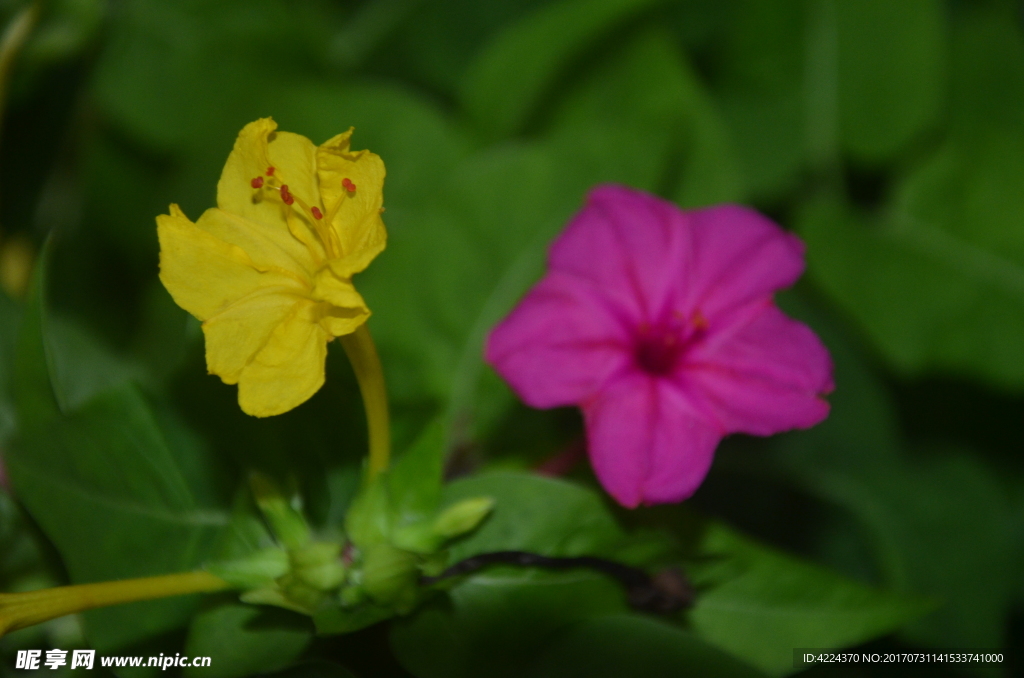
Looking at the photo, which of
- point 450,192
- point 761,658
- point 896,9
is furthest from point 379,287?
point 896,9

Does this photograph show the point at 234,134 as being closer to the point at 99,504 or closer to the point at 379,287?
the point at 379,287

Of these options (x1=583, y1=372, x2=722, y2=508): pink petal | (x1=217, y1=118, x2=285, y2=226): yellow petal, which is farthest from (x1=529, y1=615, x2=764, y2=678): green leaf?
(x1=217, y1=118, x2=285, y2=226): yellow petal

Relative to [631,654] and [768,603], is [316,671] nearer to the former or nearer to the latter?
[631,654]

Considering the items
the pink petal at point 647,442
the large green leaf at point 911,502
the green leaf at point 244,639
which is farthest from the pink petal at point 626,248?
the large green leaf at point 911,502

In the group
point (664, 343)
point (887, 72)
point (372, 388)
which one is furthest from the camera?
point (887, 72)

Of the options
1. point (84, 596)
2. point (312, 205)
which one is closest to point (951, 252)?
point (312, 205)

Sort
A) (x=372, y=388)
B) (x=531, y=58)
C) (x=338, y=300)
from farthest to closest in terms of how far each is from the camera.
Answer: (x=531, y=58)
(x=372, y=388)
(x=338, y=300)

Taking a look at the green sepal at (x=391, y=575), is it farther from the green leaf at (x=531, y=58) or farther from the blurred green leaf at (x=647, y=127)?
the green leaf at (x=531, y=58)
